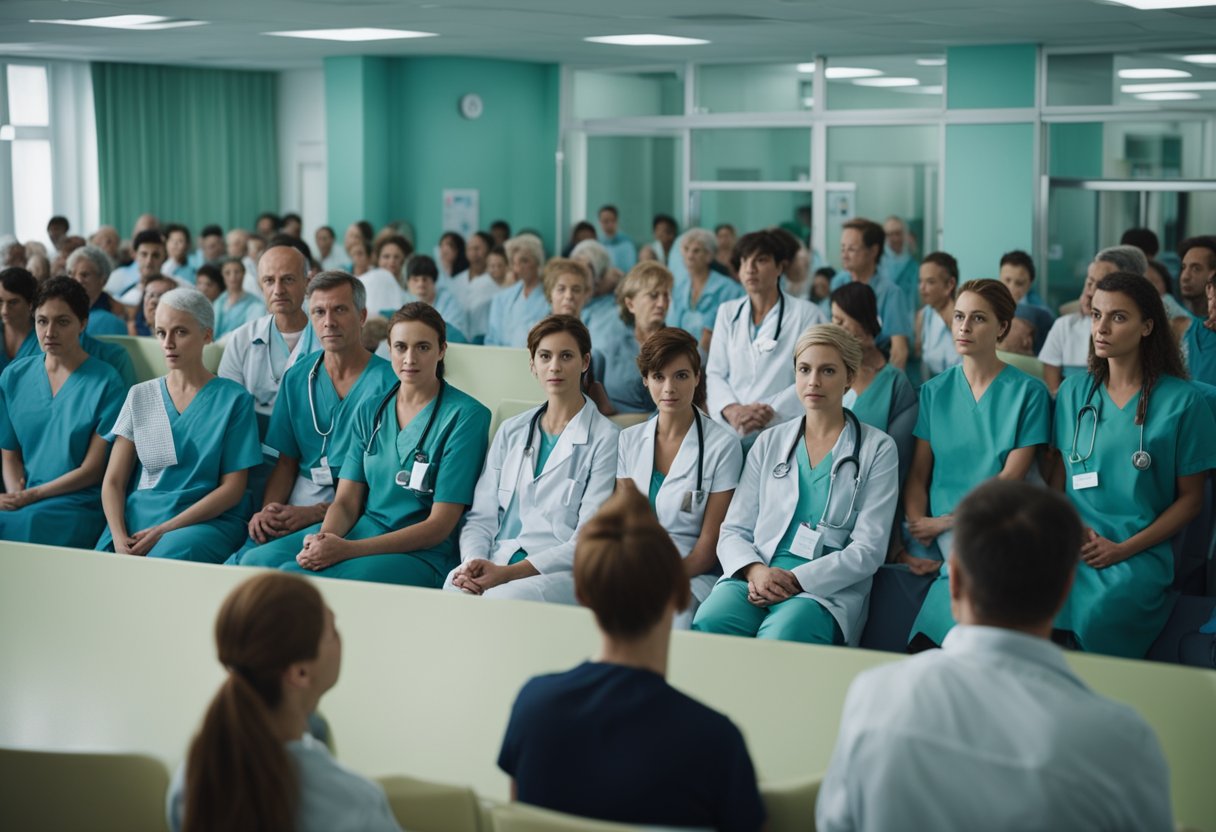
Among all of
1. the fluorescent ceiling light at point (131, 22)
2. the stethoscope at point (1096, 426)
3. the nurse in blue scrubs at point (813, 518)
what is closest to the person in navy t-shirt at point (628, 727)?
the nurse in blue scrubs at point (813, 518)

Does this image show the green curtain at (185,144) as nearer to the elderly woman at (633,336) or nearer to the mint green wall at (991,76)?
the mint green wall at (991,76)

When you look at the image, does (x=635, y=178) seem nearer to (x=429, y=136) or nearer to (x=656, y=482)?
(x=429, y=136)

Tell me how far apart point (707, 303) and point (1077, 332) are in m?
2.10

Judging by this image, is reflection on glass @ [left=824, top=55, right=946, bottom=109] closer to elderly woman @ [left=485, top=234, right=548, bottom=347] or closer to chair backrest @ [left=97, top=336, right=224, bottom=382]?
elderly woman @ [left=485, top=234, right=548, bottom=347]

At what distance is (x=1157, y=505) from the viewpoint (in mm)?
3697

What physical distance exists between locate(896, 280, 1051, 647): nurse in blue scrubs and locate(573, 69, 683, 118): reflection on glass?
926 centimetres

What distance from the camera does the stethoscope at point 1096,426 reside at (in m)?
3.66

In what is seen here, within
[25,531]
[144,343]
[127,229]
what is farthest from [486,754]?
[127,229]

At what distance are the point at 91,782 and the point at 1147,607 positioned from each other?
110 inches

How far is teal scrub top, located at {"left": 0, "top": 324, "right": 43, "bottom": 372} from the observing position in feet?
17.4

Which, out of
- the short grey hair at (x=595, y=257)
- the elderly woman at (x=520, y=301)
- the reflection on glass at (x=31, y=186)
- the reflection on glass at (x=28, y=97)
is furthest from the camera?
the reflection on glass at (x=31, y=186)

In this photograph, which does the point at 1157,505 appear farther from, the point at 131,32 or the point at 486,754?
the point at 131,32

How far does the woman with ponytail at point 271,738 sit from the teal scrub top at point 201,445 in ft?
8.77

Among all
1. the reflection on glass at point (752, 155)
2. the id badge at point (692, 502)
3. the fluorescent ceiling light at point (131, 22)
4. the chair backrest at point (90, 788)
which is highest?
the fluorescent ceiling light at point (131, 22)
